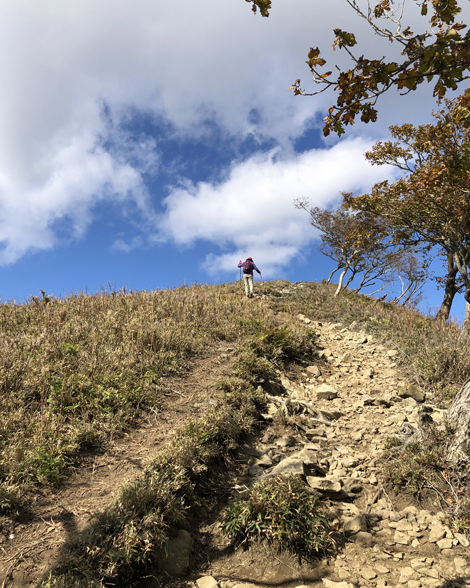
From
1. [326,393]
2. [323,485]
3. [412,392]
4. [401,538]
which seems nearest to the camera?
[401,538]

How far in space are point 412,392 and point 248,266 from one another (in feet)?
33.1

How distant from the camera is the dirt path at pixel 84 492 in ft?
10.2

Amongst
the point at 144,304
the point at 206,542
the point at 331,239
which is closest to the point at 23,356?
the point at 144,304

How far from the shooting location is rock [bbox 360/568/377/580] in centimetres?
343

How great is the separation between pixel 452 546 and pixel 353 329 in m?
8.07

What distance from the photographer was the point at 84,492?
13.4 feet

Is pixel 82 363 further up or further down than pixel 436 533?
further up

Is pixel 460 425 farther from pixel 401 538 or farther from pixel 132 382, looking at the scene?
pixel 132 382

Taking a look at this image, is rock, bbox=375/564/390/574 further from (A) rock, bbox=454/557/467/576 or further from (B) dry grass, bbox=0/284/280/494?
(B) dry grass, bbox=0/284/280/494

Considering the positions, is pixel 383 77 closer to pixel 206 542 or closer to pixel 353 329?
pixel 206 542

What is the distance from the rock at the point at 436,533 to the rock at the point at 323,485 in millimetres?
1055

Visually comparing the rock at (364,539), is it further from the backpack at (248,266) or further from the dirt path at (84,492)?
the backpack at (248,266)

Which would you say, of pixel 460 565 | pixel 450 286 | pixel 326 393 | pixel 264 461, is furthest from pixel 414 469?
pixel 450 286

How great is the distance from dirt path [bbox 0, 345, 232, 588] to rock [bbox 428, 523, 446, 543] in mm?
3350
